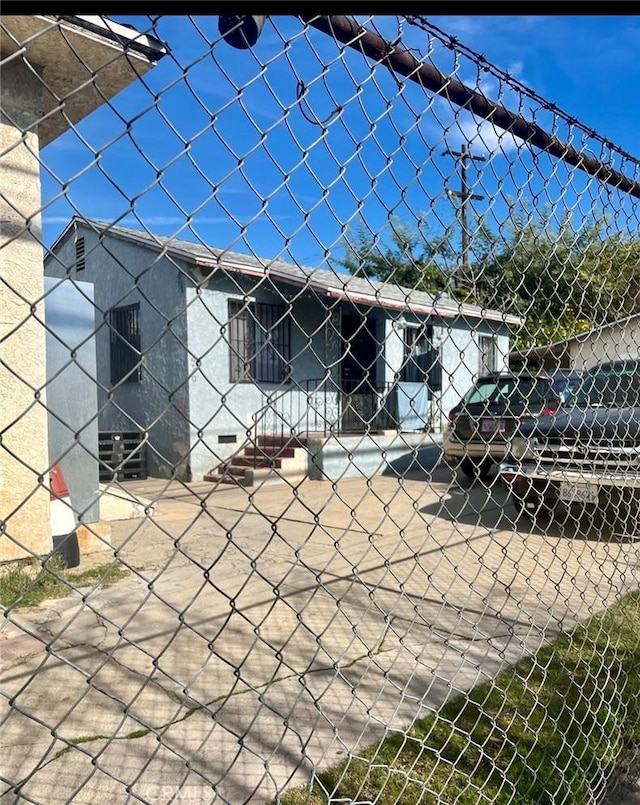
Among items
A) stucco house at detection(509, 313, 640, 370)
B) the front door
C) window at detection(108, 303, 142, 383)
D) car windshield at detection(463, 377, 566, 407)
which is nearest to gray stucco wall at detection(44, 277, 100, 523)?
car windshield at detection(463, 377, 566, 407)

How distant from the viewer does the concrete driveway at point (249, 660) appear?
213 cm

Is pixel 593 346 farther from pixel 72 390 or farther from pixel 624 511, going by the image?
pixel 72 390

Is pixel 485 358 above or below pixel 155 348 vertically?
above

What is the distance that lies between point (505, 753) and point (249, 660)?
1466mm

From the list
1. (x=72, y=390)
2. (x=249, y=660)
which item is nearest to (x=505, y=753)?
(x=249, y=660)

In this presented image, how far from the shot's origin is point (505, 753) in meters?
2.39

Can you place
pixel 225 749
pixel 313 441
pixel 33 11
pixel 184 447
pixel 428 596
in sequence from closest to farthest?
pixel 33 11 → pixel 225 749 → pixel 428 596 → pixel 313 441 → pixel 184 447

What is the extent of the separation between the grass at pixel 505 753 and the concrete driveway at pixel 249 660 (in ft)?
0.39

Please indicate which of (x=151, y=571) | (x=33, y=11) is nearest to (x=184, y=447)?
(x=151, y=571)

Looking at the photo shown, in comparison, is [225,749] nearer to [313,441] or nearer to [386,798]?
[386,798]

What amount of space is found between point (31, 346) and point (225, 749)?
3.26m

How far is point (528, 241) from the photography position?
2959mm

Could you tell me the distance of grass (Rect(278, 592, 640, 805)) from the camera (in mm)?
2117

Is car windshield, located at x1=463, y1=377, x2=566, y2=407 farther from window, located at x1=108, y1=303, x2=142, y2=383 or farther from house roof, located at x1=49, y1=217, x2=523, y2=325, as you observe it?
window, located at x1=108, y1=303, x2=142, y2=383
